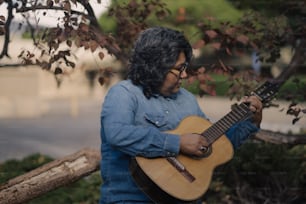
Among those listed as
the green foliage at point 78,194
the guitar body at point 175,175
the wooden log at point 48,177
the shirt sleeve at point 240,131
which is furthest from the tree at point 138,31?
the guitar body at point 175,175

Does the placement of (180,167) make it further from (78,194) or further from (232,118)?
(78,194)

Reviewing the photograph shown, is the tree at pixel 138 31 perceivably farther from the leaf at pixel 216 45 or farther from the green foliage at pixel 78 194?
the green foliage at pixel 78 194

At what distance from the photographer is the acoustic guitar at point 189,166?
2.84 meters

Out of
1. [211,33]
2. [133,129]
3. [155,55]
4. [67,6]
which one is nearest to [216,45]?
[211,33]

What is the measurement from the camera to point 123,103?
110 inches

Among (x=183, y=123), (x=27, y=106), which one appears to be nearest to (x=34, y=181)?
(x=183, y=123)

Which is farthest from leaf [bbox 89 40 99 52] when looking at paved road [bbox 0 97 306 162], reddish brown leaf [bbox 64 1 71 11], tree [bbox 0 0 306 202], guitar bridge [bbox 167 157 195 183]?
paved road [bbox 0 97 306 162]

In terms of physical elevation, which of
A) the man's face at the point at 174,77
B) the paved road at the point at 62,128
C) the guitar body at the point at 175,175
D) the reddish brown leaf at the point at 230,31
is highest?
the man's face at the point at 174,77

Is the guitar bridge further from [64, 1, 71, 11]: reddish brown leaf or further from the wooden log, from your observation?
the wooden log

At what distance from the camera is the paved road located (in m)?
7.80

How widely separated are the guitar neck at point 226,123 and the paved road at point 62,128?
122 inches

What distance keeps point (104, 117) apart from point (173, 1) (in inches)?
643

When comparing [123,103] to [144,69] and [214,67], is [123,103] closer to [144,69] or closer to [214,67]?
[144,69]

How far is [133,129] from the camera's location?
2766 millimetres
